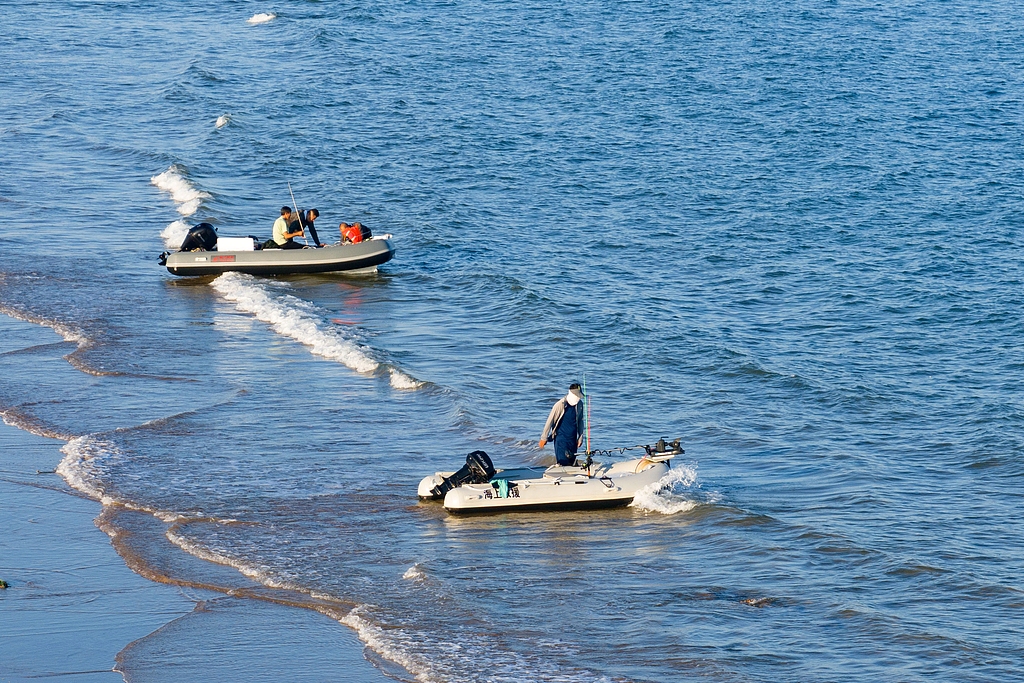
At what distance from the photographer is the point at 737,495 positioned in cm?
1396

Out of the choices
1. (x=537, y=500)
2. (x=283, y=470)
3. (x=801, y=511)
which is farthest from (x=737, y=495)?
(x=283, y=470)

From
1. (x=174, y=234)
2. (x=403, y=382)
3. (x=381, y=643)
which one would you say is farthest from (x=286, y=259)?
(x=381, y=643)

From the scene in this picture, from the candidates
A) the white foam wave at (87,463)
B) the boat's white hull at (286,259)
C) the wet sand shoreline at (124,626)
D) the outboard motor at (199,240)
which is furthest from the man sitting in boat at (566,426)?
the outboard motor at (199,240)

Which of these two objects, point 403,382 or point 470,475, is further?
point 403,382

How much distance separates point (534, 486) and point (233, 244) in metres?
11.0

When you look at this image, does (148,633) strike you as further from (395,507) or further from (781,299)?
(781,299)

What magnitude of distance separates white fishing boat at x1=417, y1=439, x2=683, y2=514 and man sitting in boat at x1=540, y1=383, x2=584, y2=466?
180 mm

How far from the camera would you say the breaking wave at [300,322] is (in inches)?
713

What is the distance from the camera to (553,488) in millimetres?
13375

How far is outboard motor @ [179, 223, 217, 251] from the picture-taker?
22344 millimetres

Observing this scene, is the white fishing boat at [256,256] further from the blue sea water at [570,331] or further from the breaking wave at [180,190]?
the breaking wave at [180,190]

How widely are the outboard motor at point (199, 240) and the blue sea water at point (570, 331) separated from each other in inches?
28.2

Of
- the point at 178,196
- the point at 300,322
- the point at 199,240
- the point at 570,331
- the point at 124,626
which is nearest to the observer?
the point at 124,626

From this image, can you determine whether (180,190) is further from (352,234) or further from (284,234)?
(352,234)
